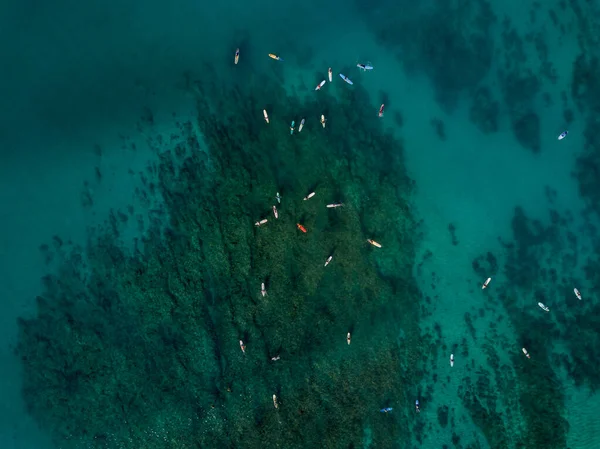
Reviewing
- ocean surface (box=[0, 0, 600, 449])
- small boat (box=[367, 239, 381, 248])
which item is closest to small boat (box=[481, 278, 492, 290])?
ocean surface (box=[0, 0, 600, 449])

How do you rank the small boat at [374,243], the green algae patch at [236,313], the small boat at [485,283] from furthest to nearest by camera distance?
the small boat at [485,283], the small boat at [374,243], the green algae patch at [236,313]

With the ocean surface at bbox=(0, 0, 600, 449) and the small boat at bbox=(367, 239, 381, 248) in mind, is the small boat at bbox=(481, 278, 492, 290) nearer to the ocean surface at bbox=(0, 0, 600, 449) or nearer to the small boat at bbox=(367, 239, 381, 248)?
the ocean surface at bbox=(0, 0, 600, 449)

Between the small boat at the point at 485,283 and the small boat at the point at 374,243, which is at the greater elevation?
the small boat at the point at 374,243

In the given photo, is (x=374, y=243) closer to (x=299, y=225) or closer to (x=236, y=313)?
(x=299, y=225)

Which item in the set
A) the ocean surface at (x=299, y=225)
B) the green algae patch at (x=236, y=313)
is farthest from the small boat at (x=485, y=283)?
the green algae patch at (x=236, y=313)

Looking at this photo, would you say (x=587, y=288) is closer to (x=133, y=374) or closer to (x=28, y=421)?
(x=133, y=374)

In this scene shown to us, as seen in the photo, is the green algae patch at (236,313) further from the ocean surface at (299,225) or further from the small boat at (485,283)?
the small boat at (485,283)

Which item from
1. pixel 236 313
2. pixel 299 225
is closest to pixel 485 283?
pixel 299 225

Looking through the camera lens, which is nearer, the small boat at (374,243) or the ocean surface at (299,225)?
the ocean surface at (299,225)
